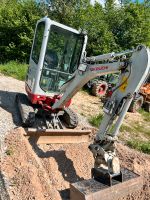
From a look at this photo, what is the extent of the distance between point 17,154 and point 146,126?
6.09 metres

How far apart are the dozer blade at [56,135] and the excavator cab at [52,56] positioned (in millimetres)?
1141

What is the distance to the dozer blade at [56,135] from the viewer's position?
248 inches

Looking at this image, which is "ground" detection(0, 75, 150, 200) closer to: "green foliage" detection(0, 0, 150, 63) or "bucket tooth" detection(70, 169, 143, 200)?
"bucket tooth" detection(70, 169, 143, 200)

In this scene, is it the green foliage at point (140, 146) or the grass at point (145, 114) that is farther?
the grass at point (145, 114)

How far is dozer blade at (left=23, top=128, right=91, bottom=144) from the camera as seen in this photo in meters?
6.30

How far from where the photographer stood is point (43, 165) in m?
5.72

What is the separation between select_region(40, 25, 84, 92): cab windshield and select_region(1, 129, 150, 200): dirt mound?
5.35 ft

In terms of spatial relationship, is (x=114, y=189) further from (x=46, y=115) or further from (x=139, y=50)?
(x=46, y=115)

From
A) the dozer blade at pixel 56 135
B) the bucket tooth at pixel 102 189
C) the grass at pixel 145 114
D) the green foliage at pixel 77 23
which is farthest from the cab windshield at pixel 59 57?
the green foliage at pixel 77 23

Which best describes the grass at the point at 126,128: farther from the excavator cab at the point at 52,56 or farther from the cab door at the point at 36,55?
the cab door at the point at 36,55

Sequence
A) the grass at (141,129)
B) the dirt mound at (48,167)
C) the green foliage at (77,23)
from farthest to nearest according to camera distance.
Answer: the green foliage at (77,23) < the grass at (141,129) < the dirt mound at (48,167)

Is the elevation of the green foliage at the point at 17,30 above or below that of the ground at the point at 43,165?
above

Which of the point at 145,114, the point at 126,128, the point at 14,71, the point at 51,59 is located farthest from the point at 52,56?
the point at 14,71

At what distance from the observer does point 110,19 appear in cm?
1789
